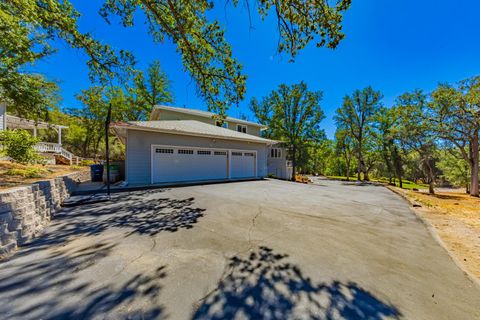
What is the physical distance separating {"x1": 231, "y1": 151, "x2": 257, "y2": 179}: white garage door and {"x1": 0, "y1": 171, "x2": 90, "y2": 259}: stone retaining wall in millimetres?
9844

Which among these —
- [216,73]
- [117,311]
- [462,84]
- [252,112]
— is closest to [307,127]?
[252,112]

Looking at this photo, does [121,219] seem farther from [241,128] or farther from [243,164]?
[241,128]

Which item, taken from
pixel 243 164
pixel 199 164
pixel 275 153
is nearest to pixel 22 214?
pixel 199 164

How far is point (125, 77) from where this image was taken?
7.26m

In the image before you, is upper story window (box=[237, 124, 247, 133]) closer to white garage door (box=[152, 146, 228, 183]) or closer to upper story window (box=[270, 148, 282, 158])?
upper story window (box=[270, 148, 282, 158])

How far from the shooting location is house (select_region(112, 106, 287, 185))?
30.5 feet

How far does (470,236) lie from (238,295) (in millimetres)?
5683

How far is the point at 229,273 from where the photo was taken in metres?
2.43

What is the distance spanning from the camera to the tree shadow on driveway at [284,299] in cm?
180

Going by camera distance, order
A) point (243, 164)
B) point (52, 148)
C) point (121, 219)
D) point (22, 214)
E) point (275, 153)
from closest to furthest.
Result: point (22, 214), point (121, 219), point (243, 164), point (52, 148), point (275, 153)

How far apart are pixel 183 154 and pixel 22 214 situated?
7.74 metres

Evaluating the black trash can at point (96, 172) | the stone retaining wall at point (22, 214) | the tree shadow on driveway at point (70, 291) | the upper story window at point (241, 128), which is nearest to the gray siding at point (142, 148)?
the black trash can at point (96, 172)

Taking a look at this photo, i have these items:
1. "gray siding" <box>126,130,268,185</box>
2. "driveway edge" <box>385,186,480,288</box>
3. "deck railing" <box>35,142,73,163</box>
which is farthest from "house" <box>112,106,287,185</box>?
"deck railing" <box>35,142,73,163</box>

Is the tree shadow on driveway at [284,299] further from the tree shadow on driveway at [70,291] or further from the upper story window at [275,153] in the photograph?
the upper story window at [275,153]
